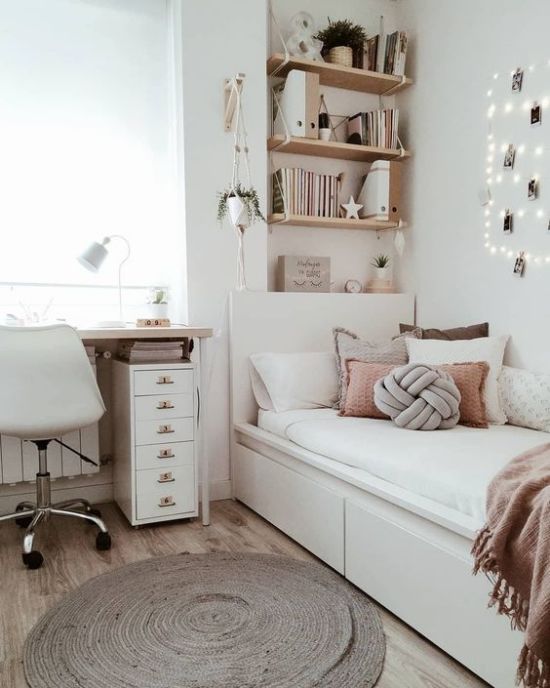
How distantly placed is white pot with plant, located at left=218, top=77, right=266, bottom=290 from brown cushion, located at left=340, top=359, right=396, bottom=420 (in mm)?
784

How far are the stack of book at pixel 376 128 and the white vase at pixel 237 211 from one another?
0.86 meters

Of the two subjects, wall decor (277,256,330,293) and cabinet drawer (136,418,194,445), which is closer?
cabinet drawer (136,418,194,445)

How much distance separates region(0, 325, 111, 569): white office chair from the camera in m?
2.21

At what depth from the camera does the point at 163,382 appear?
8.40ft

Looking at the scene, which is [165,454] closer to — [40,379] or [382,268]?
[40,379]

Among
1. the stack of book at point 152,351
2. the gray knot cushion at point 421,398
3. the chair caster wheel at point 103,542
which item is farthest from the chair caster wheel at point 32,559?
the gray knot cushion at point 421,398

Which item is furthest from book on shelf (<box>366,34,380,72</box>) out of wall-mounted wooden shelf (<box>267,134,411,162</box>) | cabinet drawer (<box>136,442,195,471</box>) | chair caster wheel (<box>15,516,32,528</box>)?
chair caster wheel (<box>15,516,32,528</box>)

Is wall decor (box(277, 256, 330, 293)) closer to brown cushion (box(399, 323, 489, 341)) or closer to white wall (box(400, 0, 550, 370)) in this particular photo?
white wall (box(400, 0, 550, 370))

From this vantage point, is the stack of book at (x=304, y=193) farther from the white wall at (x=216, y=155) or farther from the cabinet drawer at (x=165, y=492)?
the cabinet drawer at (x=165, y=492)

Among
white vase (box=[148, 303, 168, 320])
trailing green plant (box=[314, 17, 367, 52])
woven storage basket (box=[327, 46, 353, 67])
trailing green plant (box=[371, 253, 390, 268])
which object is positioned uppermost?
trailing green plant (box=[314, 17, 367, 52])

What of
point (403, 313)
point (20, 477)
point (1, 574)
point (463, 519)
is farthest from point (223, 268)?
point (463, 519)

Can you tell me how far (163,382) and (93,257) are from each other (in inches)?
25.6

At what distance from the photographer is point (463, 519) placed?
1594 millimetres

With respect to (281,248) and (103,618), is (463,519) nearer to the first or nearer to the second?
(103,618)
